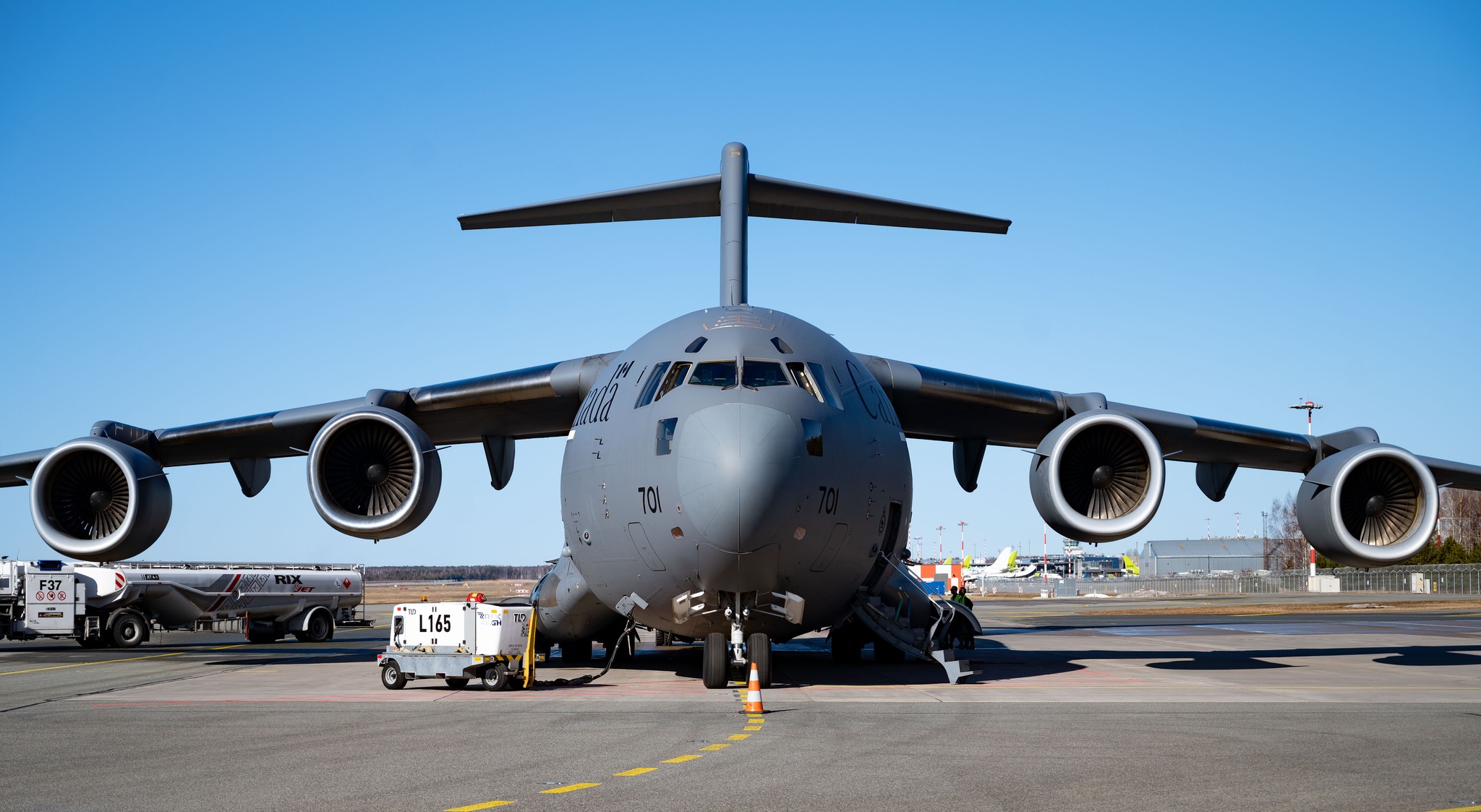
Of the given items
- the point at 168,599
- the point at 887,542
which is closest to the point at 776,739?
the point at 887,542

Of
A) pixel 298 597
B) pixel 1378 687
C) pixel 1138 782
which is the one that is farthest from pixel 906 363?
pixel 298 597

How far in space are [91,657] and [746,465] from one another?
16088 millimetres

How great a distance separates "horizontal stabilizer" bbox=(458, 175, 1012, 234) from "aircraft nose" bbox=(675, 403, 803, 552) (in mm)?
5671

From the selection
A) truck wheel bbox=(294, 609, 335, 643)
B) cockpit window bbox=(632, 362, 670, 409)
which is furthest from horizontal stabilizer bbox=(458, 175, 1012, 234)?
truck wheel bbox=(294, 609, 335, 643)

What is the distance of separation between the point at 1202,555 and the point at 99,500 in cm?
12636

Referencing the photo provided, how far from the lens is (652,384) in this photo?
506 inches

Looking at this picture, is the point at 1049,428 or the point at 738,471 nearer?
the point at 738,471

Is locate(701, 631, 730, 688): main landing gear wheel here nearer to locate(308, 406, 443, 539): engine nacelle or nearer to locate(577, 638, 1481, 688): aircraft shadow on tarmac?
locate(577, 638, 1481, 688): aircraft shadow on tarmac

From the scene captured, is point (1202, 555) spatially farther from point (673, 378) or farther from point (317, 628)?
point (673, 378)

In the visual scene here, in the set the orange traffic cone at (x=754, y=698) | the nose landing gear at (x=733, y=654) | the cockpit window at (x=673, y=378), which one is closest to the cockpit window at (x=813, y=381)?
the cockpit window at (x=673, y=378)

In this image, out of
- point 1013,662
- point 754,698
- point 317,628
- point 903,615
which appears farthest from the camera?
point 317,628

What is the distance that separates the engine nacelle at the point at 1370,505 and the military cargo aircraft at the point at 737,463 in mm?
30

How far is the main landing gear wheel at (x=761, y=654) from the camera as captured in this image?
40.7 ft

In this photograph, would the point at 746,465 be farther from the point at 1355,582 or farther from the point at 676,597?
the point at 1355,582
